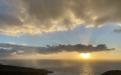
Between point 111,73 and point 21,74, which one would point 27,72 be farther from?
point 111,73

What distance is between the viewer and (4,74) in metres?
29.6

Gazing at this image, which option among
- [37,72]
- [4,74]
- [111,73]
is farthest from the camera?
[111,73]

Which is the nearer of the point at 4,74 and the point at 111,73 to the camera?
the point at 4,74

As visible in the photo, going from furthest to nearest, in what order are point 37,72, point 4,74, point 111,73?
point 111,73, point 37,72, point 4,74

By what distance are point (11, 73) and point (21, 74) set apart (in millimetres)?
1380

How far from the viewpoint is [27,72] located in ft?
102

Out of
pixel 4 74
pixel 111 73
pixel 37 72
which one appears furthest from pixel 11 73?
pixel 111 73

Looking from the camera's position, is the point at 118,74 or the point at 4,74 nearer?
the point at 4,74

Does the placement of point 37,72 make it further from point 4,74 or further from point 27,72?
point 4,74

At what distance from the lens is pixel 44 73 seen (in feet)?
111

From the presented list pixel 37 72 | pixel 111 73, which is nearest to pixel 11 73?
pixel 37 72

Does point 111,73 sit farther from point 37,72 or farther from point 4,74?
point 4,74

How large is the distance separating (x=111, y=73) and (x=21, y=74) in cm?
1359

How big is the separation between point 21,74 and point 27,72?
2.49 feet
